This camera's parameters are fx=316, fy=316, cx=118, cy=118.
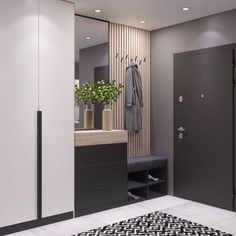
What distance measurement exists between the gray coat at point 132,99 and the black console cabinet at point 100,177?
0.60 metres

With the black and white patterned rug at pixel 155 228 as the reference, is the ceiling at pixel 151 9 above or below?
above

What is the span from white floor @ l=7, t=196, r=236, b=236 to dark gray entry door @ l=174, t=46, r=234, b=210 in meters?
0.20

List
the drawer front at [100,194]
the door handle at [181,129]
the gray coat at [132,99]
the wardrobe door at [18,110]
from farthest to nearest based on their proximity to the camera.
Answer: the gray coat at [132,99]
the door handle at [181,129]
the drawer front at [100,194]
the wardrobe door at [18,110]

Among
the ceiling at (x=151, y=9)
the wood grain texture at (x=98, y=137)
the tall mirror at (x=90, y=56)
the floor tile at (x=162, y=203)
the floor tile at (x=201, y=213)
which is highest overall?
the ceiling at (x=151, y=9)

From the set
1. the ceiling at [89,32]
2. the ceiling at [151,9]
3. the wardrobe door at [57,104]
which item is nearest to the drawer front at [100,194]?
the wardrobe door at [57,104]

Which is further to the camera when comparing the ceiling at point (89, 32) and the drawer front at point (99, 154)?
the ceiling at point (89, 32)

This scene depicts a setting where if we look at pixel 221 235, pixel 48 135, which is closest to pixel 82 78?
pixel 48 135

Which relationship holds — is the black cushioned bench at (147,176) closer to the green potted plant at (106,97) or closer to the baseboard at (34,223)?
the green potted plant at (106,97)

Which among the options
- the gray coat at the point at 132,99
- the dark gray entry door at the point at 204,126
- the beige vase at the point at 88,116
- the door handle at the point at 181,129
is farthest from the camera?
the gray coat at the point at 132,99

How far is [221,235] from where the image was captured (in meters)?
3.33

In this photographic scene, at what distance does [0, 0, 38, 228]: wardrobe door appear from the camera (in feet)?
10.8

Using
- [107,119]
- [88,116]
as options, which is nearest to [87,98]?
[88,116]

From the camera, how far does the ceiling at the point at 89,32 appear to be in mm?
4254

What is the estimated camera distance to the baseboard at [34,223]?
133 inches
